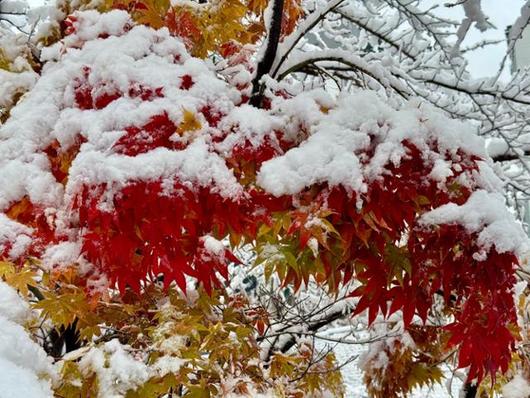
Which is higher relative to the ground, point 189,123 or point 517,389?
point 189,123

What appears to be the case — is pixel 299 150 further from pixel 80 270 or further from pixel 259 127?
pixel 80 270

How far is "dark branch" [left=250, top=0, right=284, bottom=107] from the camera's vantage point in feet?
6.60

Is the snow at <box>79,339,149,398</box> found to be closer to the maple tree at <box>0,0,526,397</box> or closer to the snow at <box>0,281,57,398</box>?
the maple tree at <box>0,0,526,397</box>

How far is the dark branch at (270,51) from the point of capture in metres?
2.01

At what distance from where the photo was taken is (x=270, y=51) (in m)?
2.17

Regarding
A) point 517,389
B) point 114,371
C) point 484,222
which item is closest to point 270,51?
point 484,222

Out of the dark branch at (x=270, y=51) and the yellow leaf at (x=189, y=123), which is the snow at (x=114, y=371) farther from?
the dark branch at (x=270, y=51)

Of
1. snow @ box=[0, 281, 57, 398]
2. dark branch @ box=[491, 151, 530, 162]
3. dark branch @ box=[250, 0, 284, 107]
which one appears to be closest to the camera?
snow @ box=[0, 281, 57, 398]

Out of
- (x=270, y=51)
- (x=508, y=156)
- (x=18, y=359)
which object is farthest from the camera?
(x=508, y=156)

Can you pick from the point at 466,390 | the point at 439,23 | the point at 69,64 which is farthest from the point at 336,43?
the point at 69,64

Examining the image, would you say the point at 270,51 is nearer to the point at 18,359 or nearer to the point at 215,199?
the point at 215,199

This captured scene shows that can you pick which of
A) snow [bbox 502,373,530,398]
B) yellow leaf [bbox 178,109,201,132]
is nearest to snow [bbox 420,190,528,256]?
yellow leaf [bbox 178,109,201,132]

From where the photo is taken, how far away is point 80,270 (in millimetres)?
1688

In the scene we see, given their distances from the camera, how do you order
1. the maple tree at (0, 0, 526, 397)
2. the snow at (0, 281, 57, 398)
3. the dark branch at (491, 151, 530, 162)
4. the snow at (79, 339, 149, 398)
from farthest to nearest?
the dark branch at (491, 151, 530, 162) < the snow at (79, 339, 149, 398) < the maple tree at (0, 0, 526, 397) < the snow at (0, 281, 57, 398)
